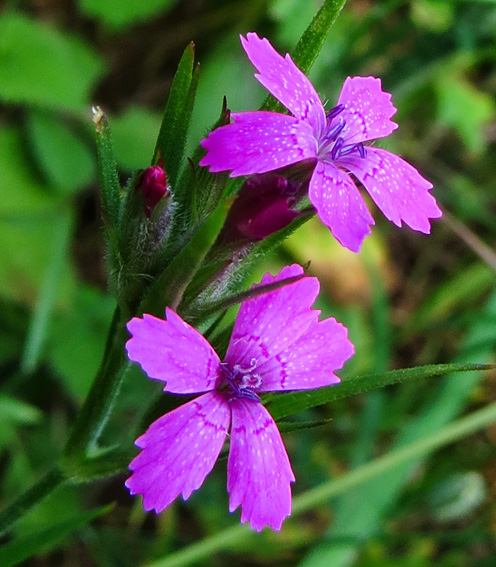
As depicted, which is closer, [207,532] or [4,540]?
[4,540]

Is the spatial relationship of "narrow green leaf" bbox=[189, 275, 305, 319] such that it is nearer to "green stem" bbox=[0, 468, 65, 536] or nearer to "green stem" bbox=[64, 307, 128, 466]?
"green stem" bbox=[64, 307, 128, 466]

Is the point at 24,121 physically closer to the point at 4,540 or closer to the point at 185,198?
the point at 4,540

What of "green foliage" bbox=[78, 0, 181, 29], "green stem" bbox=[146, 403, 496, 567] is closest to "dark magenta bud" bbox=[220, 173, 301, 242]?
"green stem" bbox=[146, 403, 496, 567]

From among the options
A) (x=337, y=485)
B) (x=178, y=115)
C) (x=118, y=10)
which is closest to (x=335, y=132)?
(x=178, y=115)

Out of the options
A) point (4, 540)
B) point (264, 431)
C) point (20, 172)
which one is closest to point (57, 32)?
point (20, 172)

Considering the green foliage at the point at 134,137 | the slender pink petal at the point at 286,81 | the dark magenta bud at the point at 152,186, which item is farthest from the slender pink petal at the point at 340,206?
the green foliage at the point at 134,137

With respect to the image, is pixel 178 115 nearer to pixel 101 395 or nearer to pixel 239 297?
pixel 239 297
